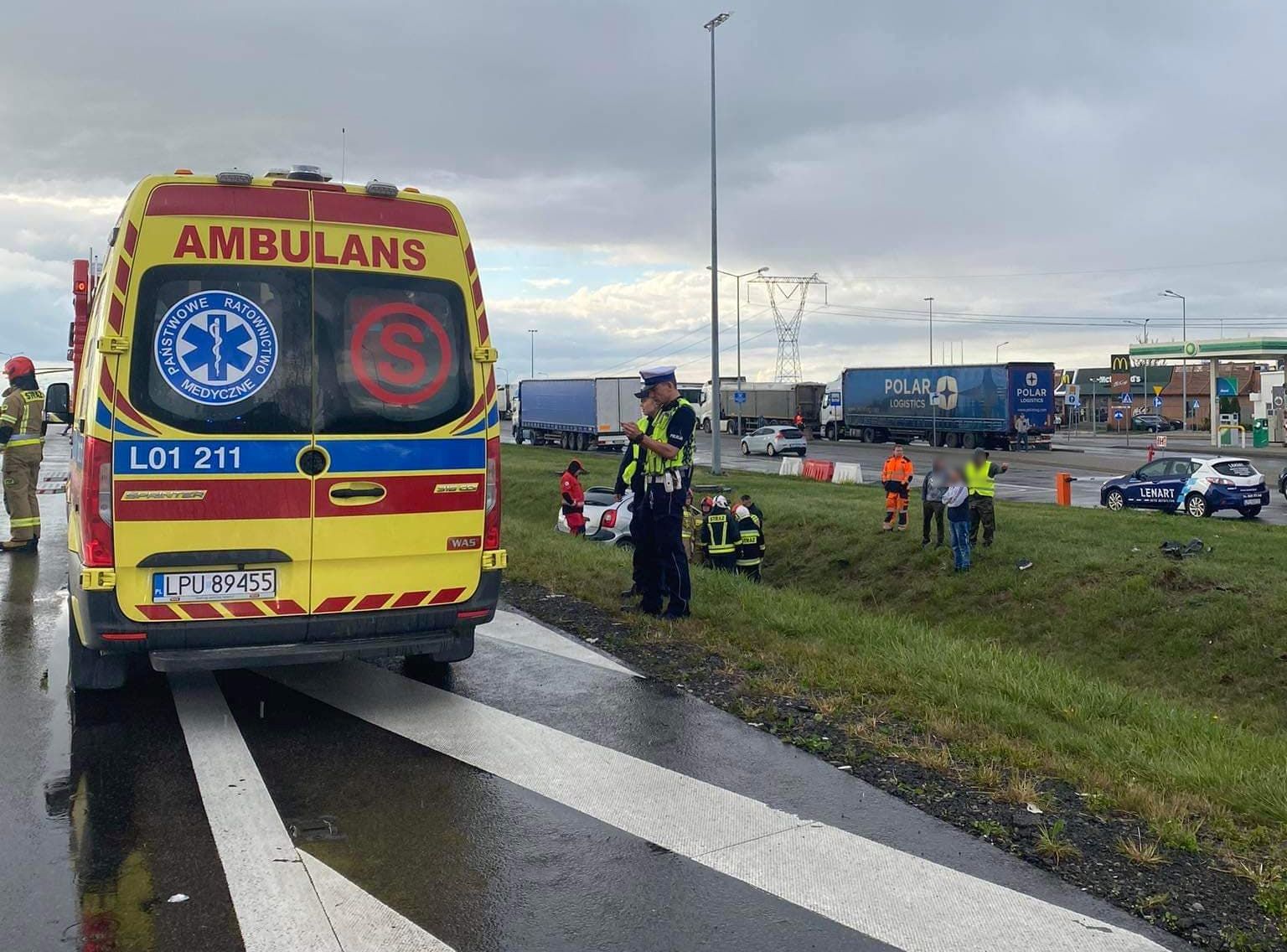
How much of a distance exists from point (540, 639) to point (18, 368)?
725cm

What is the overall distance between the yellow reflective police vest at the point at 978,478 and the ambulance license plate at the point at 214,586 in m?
11.2

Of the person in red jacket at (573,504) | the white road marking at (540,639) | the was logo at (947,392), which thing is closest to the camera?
the white road marking at (540,639)

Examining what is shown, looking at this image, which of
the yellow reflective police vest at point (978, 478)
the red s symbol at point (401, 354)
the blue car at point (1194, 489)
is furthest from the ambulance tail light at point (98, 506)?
the blue car at point (1194, 489)

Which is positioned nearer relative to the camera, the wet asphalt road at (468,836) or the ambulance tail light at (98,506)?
Answer: the wet asphalt road at (468,836)

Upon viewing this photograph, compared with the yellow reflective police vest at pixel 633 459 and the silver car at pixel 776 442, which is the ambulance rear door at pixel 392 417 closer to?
the yellow reflective police vest at pixel 633 459

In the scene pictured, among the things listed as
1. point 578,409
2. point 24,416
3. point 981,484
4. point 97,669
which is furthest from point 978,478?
point 578,409

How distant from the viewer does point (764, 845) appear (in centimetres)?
398

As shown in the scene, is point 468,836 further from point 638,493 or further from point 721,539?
point 721,539

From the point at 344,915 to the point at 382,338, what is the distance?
2.91 metres

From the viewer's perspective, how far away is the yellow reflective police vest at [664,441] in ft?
25.2

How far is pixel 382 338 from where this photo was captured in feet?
18.0

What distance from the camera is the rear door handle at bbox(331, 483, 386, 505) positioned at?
17.6 ft

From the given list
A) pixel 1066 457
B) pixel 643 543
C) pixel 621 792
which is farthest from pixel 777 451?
pixel 621 792

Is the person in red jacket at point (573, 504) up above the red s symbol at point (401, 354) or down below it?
below
